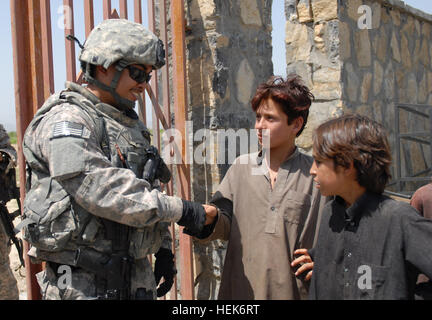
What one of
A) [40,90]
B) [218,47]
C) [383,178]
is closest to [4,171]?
[40,90]

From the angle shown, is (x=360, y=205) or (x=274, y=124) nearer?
(x=360, y=205)

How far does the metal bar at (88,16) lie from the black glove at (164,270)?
1.19 metres

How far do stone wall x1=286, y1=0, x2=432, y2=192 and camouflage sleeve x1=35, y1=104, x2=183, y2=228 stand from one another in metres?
1.74

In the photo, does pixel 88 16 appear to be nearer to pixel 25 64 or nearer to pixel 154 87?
pixel 25 64

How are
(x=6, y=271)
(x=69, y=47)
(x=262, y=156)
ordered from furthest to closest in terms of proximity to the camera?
1. (x=6, y=271)
2. (x=69, y=47)
3. (x=262, y=156)

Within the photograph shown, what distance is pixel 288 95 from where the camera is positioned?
1983mm

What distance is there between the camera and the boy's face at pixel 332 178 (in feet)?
5.32

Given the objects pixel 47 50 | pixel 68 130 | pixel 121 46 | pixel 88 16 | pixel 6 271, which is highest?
pixel 88 16

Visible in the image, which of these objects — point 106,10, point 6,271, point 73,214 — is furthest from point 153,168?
point 6,271

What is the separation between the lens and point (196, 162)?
122 inches

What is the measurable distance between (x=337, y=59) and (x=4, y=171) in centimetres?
269

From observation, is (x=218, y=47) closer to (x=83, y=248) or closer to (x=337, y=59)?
(x=337, y=59)

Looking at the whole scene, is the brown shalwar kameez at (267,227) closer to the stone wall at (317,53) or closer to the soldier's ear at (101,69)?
the soldier's ear at (101,69)

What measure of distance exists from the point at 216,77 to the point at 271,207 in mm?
1269
